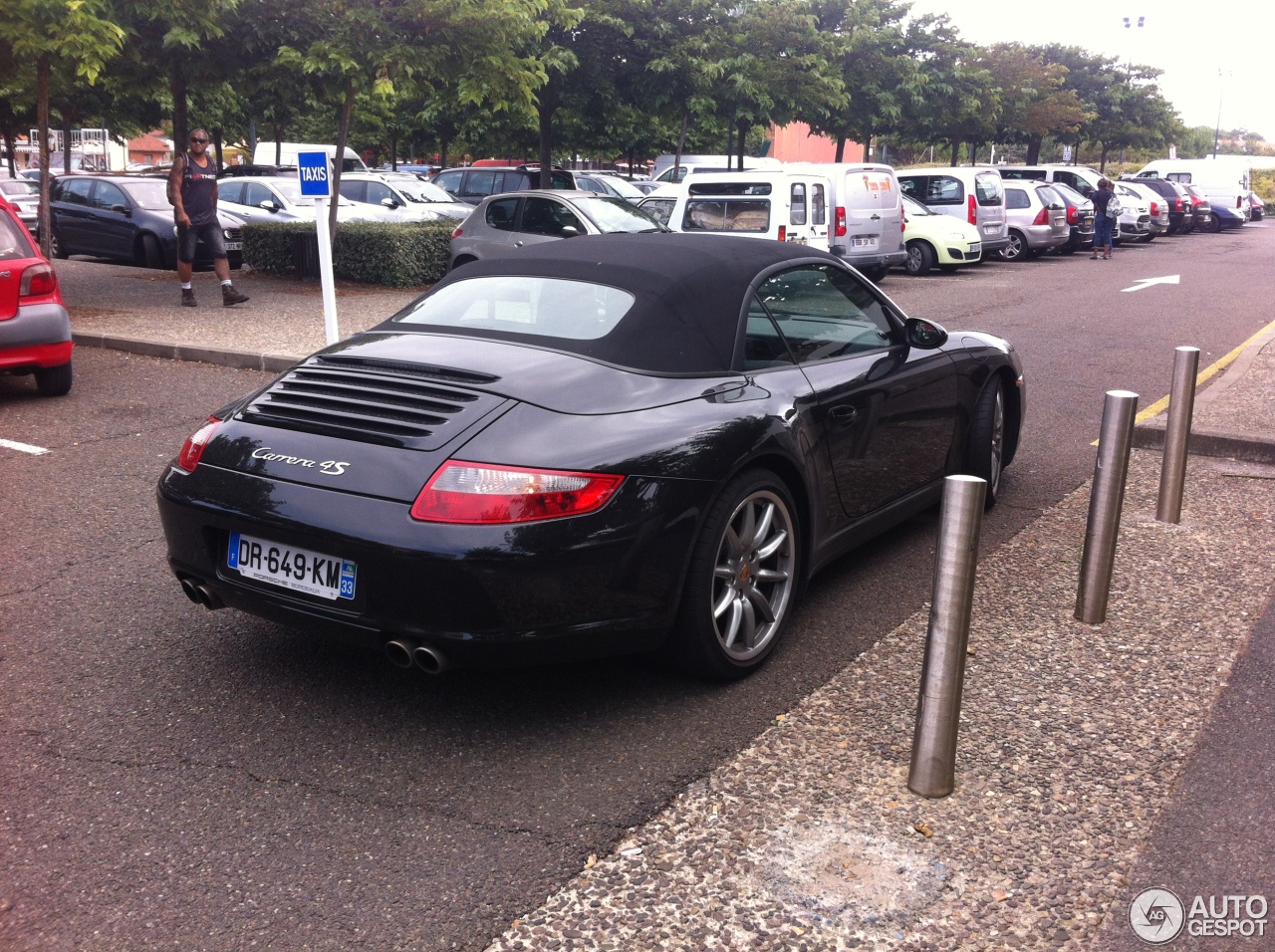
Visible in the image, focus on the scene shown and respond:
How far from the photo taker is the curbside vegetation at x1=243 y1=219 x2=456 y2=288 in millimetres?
17234

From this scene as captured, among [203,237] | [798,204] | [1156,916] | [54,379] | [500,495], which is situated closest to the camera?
[1156,916]

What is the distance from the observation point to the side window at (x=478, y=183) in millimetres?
24875

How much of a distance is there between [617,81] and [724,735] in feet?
73.6

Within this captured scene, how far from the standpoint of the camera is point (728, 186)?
1686 centimetres

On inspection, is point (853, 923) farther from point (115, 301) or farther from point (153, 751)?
point (115, 301)

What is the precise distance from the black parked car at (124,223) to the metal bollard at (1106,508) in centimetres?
1636

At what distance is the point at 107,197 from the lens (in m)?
19.6

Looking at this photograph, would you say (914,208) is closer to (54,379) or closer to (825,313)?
(54,379)

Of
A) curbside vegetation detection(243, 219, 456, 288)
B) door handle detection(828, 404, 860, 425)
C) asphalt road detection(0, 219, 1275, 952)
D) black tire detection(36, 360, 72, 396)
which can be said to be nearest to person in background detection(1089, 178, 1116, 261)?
curbside vegetation detection(243, 219, 456, 288)

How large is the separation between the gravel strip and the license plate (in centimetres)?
113

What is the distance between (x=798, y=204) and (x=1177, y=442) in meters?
11.6

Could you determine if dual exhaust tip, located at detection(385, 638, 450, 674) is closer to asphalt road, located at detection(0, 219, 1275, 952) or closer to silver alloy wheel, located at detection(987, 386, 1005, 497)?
asphalt road, located at detection(0, 219, 1275, 952)

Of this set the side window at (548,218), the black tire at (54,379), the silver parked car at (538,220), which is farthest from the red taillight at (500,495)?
the side window at (548,218)

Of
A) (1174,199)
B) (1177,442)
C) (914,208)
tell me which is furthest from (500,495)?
(1174,199)
